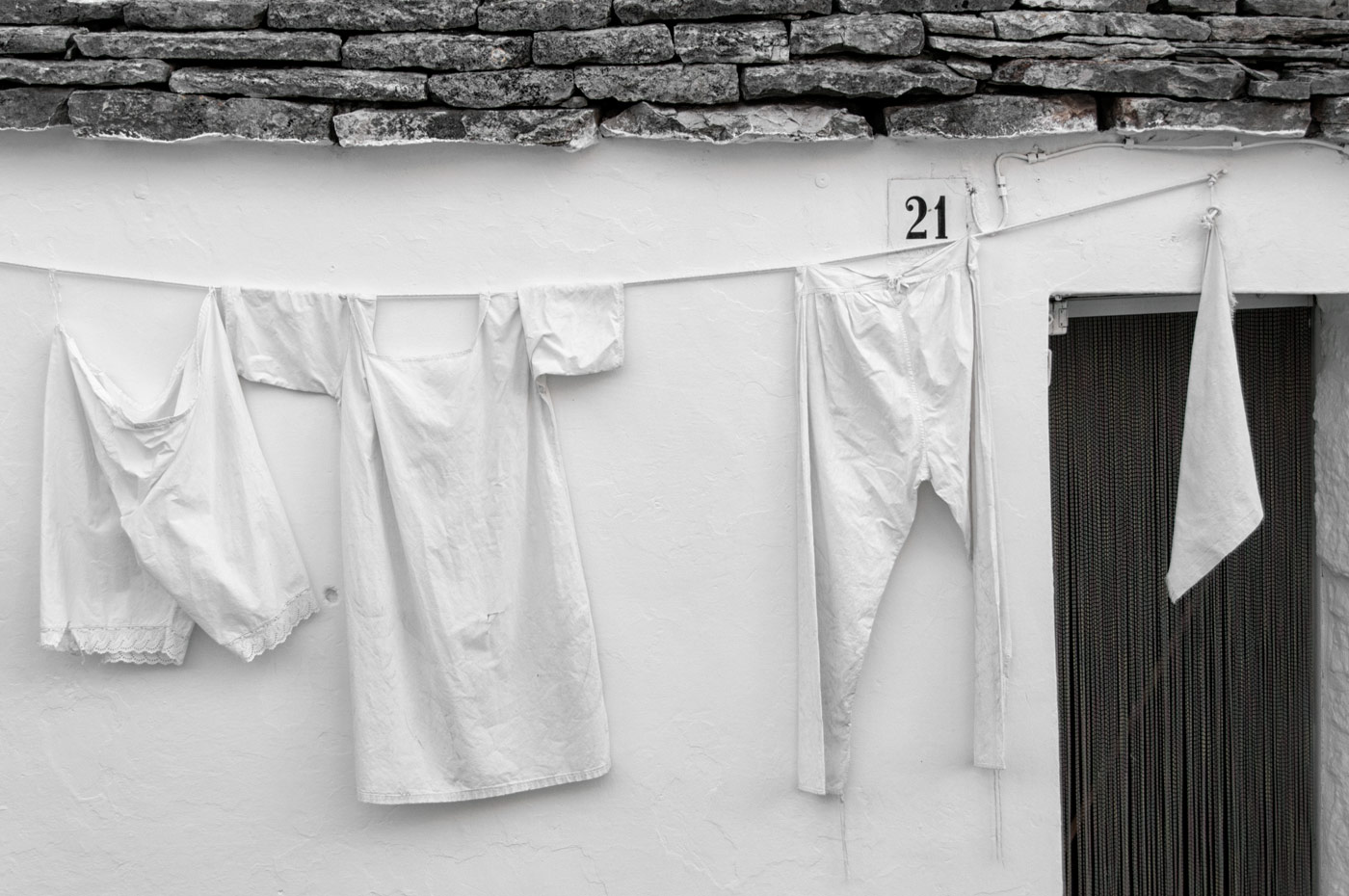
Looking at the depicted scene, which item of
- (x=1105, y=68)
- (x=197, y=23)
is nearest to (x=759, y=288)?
(x=1105, y=68)

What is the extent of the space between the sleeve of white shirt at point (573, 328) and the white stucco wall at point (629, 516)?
0.07m

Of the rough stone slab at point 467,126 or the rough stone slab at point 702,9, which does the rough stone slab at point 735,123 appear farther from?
the rough stone slab at point 702,9

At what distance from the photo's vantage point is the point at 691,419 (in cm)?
352

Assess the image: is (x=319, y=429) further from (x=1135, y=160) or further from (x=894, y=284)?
(x=1135, y=160)

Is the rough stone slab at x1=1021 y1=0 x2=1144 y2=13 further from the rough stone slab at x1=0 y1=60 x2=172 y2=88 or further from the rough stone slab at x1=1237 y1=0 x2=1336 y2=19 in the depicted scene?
the rough stone slab at x1=0 y1=60 x2=172 y2=88

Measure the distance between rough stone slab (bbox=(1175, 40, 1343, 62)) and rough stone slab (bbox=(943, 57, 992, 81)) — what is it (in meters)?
0.57

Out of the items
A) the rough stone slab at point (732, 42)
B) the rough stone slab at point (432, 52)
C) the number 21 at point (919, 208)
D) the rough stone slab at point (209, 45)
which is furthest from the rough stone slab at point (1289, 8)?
the rough stone slab at point (209, 45)

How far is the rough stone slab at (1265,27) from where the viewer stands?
137 inches

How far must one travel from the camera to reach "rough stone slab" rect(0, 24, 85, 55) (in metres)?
3.24

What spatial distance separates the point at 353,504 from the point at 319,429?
257 mm

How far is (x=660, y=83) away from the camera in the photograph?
10.8 feet

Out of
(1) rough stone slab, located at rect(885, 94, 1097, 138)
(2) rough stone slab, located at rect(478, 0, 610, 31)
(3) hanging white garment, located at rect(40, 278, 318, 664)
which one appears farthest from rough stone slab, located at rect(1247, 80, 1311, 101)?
(3) hanging white garment, located at rect(40, 278, 318, 664)

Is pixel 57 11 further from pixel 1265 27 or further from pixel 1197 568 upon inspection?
pixel 1197 568

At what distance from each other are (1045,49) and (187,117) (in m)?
2.28
